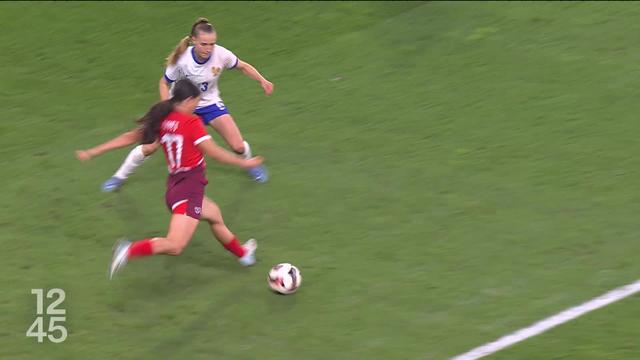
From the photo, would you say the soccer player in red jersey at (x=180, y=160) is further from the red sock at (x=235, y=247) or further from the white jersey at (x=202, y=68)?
the white jersey at (x=202, y=68)

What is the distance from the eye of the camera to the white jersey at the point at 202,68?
10.3m

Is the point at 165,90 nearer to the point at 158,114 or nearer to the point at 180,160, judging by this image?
the point at 158,114

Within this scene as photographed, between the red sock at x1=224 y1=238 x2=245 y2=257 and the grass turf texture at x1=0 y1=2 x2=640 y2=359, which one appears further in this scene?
the red sock at x1=224 y1=238 x2=245 y2=257

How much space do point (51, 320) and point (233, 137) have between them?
288 centimetres

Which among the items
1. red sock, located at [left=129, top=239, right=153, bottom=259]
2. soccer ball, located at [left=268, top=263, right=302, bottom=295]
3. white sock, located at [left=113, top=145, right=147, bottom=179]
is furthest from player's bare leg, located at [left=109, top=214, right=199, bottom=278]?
white sock, located at [left=113, top=145, right=147, bottom=179]

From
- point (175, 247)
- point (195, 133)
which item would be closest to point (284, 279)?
point (175, 247)

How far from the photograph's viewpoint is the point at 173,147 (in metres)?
8.80

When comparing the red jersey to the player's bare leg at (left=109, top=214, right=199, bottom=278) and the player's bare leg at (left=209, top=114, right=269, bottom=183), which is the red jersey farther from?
the player's bare leg at (left=209, top=114, right=269, bottom=183)

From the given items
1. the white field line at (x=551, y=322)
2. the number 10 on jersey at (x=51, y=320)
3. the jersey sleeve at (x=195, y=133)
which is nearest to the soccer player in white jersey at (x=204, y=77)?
the jersey sleeve at (x=195, y=133)

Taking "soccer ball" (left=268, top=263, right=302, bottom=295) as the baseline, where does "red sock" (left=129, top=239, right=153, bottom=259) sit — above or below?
above

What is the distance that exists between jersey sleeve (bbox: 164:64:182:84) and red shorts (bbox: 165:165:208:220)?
5.57 feet

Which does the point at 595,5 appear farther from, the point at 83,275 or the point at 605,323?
the point at 83,275

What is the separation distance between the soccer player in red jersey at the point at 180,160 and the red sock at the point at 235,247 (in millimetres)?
425

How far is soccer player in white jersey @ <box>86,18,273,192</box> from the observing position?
1009 cm
